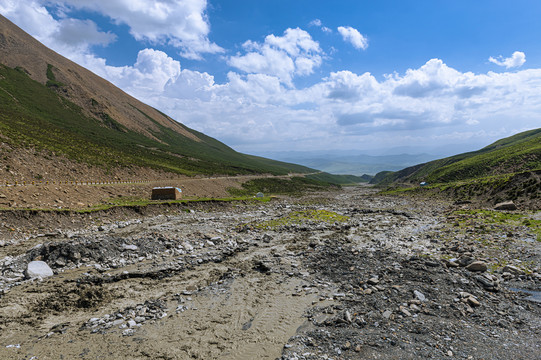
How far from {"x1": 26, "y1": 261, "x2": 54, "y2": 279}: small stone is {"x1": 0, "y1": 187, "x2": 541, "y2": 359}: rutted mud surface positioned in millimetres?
484

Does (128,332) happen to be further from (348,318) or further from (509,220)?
(509,220)

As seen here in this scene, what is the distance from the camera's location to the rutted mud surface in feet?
29.6

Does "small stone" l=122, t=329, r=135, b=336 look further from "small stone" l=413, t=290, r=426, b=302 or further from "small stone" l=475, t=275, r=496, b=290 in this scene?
"small stone" l=475, t=275, r=496, b=290

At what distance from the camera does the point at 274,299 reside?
1284 cm

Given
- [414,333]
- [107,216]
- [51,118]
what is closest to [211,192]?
[107,216]

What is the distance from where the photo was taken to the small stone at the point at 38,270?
1455 centimetres

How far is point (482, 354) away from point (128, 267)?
1833cm

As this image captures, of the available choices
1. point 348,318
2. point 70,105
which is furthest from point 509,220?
point 70,105

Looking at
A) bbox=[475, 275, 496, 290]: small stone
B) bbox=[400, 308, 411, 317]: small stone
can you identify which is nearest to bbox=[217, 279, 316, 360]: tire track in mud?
bbox=[400, 308, 411, 317]: small stone

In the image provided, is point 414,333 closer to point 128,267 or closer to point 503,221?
point 128,267

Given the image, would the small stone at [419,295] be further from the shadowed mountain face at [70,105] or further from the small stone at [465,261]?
the shadowed mountain face at [70,105]

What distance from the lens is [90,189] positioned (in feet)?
132

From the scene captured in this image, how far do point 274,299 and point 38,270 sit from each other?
549 inches

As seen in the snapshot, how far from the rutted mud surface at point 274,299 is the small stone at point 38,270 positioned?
48cm
